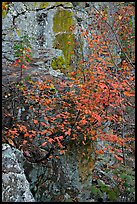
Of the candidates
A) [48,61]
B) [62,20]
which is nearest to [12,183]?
[48,61]

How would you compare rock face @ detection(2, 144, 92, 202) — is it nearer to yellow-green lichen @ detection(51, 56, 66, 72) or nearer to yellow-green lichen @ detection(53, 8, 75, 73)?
yellow-green lichen @ detection(51, 56, 66, 72)

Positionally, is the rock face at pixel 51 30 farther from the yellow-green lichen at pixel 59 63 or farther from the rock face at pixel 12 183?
the rock face at pixel 12 183

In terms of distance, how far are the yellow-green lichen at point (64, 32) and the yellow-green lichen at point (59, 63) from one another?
Result: 1.02 feet

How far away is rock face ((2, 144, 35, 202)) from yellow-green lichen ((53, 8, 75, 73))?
3911 millimetres

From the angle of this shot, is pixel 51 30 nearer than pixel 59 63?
No

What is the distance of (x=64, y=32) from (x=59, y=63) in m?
1.10

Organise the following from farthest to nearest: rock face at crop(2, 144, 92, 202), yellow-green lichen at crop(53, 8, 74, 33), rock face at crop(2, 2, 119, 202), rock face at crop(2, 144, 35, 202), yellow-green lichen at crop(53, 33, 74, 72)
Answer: yellow-green lichen at crop(53, 8, 74, 33) < yellow-green lichen at crop(53, 33, 74, 72) < rock face at crop(2, 144, 92, 202) < rock face at crop(2, 2, 119, 202) < rock face at crop(2, 144, 35, 202)

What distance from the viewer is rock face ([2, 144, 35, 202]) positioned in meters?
2.32

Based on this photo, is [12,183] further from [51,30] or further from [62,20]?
[62,20]

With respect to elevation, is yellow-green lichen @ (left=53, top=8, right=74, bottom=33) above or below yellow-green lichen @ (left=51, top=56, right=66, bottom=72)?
above

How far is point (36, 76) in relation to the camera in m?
4.69

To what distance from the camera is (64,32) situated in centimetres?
636

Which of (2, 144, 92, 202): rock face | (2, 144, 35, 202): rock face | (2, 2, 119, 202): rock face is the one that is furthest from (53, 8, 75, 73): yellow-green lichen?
(2, 144, 35, 202): rock face

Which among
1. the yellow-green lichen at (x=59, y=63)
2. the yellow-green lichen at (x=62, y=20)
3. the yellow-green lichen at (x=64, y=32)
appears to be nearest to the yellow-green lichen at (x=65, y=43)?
the yellow-green lichen at (x=64, y=32)
